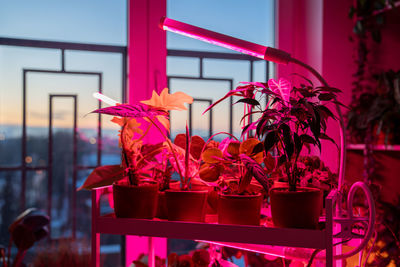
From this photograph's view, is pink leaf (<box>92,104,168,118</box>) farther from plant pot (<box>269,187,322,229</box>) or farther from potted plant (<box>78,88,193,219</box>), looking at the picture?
plant pot (<box>269,187,322,229</box>)

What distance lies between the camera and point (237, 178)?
885 millimetres

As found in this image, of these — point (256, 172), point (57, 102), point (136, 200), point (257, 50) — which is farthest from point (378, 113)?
point (57, 102)

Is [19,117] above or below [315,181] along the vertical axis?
above

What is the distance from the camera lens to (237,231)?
0.79 m

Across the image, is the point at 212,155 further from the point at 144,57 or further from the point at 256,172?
the point at 144,57

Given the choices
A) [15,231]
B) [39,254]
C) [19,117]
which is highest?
[19,117]

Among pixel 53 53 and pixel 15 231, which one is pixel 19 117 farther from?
pixel 15 231

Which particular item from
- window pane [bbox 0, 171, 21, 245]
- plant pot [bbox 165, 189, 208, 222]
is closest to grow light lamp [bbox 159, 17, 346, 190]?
plant pot [bbox 165, 189, 208, 222]

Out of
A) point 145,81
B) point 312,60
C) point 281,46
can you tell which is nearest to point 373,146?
point 312,60

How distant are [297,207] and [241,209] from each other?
128 mm

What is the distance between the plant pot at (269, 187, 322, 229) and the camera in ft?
2.48

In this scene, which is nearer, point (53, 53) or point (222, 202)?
point (222, 202)

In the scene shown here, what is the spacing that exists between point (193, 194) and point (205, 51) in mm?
1117

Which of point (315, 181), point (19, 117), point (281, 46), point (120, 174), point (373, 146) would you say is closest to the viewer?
point (315, 181)
